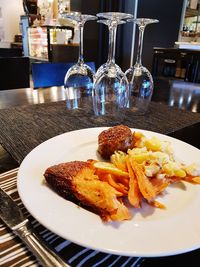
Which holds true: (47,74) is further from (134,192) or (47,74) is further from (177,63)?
(177,63)

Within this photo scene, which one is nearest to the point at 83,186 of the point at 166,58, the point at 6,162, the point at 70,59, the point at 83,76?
the point at 6,162

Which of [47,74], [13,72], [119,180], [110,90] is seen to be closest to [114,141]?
[119,180]

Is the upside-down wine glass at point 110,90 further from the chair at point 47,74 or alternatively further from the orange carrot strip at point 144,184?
the chair at point 47,74

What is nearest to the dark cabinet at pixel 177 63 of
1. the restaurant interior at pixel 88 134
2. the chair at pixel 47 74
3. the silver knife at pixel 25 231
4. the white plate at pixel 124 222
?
the restaurant interior at pixel 88 134

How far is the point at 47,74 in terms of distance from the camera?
150cm

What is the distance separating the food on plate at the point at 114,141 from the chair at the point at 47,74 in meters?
1.11

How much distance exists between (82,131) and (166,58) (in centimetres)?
289

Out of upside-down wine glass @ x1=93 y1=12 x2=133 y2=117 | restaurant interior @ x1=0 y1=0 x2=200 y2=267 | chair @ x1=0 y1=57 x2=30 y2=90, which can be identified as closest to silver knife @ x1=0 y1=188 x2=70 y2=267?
restaurant interior @ x1=0 y1=0 x2=200 y2=267

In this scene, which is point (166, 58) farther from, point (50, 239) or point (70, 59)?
point (50, 239)

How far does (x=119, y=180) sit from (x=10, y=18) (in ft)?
24.0

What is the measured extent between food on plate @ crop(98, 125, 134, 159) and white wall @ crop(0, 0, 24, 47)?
694 centimetres

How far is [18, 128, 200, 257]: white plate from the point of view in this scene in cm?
28

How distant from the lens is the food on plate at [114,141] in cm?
47

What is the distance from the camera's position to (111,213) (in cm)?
31
